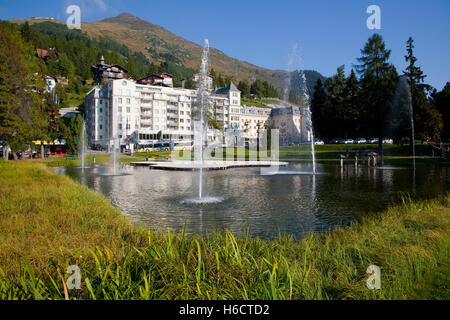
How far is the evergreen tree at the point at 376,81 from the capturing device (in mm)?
46094

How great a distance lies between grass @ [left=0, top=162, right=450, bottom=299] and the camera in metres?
3.86

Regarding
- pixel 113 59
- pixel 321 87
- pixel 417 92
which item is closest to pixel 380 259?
pixel 417 92

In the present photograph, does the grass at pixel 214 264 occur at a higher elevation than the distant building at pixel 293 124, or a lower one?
lower

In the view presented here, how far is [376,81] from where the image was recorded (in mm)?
48281

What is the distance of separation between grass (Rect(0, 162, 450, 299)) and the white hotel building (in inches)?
3185

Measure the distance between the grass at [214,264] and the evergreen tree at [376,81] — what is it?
42597 millimetres

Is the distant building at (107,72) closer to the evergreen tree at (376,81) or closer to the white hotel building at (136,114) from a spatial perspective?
the white hotel building at (136,114)

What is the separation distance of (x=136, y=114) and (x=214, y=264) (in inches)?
3584

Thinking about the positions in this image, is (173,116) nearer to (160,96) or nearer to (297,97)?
(160,96)

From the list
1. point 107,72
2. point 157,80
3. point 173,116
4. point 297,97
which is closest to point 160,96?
point 173,116

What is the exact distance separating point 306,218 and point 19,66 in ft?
125

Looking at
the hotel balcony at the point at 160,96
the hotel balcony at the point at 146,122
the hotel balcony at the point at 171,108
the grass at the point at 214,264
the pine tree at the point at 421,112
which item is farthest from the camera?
the hotel balcony at the point at 171,108

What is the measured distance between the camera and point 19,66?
3591 cm

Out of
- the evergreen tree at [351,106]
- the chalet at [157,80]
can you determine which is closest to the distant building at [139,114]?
the chalet at [157,80]
